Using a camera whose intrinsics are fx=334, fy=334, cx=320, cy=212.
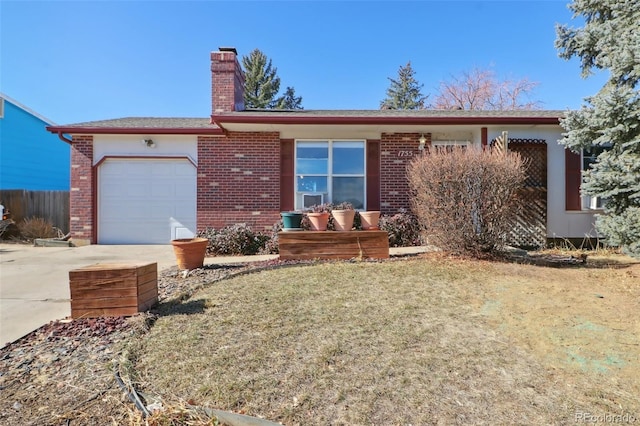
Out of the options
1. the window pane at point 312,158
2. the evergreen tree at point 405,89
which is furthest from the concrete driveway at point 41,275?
the evergreen tree at point 405,89

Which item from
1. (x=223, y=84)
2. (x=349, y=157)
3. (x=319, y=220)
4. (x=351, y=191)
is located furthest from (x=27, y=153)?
(x=319, y=220)

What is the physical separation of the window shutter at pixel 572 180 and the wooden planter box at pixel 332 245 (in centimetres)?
503

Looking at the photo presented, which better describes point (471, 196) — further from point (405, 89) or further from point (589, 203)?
point (405, 89)

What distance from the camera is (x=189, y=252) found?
5.30m

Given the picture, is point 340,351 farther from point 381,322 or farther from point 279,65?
point 279,65

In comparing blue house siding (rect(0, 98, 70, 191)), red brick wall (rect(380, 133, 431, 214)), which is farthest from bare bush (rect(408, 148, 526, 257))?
blue house siding (rect(0, 98, 70, 191))

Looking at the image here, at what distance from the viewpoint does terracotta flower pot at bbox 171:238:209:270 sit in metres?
5.27

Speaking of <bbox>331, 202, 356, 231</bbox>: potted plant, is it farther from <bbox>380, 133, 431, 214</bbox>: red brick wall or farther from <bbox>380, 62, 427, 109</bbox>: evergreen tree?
<bbox>380, 62, 427, 109</bbox>: evergreen tree

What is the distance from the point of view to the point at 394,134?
27.5 ft

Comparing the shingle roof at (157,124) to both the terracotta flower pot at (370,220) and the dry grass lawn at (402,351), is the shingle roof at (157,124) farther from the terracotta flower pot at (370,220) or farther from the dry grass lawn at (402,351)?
the dry grass lawn at (402,351)

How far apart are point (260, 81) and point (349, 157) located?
2485cm

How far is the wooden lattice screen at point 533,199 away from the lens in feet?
25.1

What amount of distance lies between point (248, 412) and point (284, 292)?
85.0 inches

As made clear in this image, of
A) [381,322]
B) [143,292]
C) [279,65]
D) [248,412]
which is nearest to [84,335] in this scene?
[143,292]
